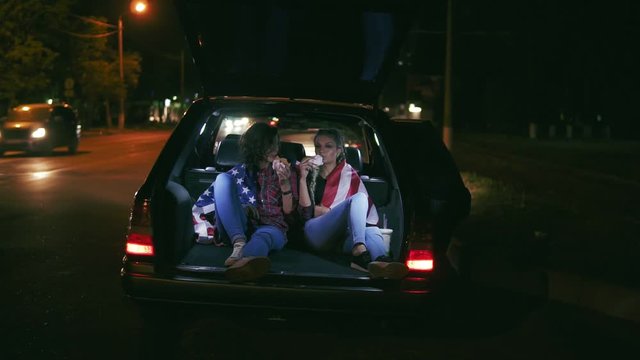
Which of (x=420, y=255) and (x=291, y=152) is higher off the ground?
(x=291, y=152)

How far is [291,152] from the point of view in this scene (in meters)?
6.79

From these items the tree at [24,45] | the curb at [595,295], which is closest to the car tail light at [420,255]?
the curb at [595,295]

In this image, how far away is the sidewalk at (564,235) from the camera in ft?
23.8

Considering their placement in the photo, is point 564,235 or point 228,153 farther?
point 564,235

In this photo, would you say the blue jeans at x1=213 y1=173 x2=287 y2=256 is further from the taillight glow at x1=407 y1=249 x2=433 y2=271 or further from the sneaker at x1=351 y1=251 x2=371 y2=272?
the taillight glow at x1=407 y1=249 x2=433 y2=271

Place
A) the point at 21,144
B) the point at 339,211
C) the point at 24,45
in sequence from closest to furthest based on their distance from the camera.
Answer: the point at 339,211 < the point at 21,144 < the point at 24,45

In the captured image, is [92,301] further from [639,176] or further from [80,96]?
[80,96]

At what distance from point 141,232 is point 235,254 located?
629 mm

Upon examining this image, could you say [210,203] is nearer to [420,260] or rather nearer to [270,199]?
[270,199]

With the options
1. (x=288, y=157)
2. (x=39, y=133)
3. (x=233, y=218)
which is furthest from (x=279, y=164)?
(x=39, y=133)

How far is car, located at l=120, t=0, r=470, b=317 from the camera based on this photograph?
5.03 meters

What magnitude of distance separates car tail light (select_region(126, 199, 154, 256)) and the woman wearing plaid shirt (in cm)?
62

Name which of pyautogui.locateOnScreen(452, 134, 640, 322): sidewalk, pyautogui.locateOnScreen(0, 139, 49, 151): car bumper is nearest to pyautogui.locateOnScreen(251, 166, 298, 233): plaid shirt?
pyautogui.locateOnScreen(452, 134, 640, 322): sidewalk

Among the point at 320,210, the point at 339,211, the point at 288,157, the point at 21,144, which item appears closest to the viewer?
the point at 339,211
